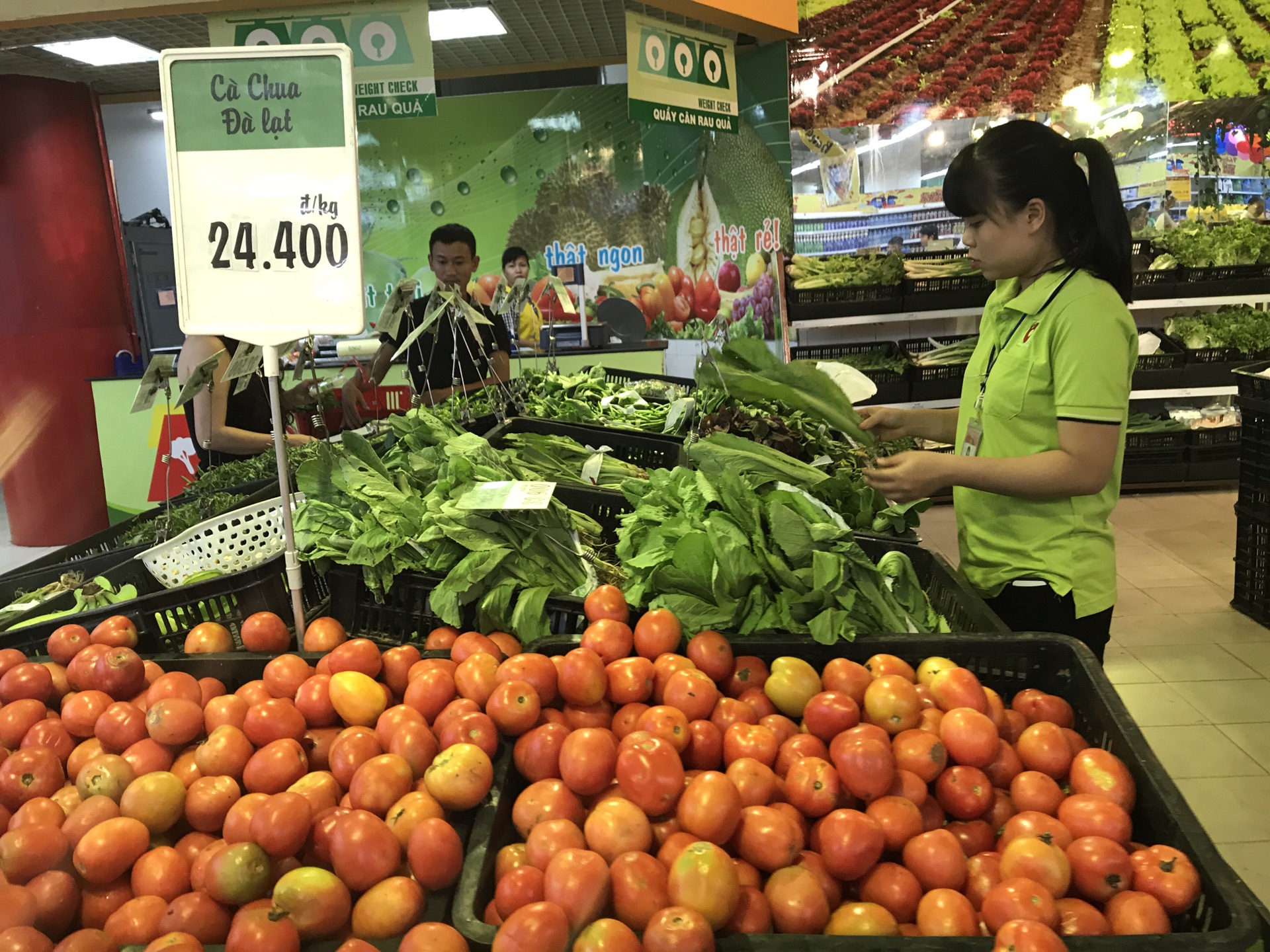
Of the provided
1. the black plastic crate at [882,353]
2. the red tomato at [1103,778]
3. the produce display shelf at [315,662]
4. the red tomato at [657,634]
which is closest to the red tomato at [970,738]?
the red tomato at [1103,778]

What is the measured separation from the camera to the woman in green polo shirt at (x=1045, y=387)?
1767mm

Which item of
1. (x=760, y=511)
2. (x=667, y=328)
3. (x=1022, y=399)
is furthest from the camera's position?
(x=667, y=328)

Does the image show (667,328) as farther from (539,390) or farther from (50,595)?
(50,595)

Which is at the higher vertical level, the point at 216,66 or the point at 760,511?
the point at 216,66

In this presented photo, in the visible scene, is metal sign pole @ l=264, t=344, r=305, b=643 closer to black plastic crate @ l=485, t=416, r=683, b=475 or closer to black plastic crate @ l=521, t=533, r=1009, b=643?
black plastic crate @ l=521, t=533, r=1009, b=643

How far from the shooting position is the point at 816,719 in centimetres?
132

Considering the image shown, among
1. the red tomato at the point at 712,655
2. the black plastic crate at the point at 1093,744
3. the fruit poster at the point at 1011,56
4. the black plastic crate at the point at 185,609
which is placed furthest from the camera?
the fruit poster at the point at 1011,56

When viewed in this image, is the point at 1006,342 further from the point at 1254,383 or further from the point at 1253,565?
the point at 1253,565

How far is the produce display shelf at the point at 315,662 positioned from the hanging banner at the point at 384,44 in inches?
156

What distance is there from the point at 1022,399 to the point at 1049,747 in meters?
0.87

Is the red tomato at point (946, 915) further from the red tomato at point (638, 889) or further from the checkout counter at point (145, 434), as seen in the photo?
the checkout counter at point (145, 434)

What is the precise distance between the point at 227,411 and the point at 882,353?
4.73 metres

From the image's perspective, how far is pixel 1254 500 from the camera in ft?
13.8

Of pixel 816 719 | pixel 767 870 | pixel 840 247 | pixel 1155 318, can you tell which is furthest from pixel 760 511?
pixel 1155 318
